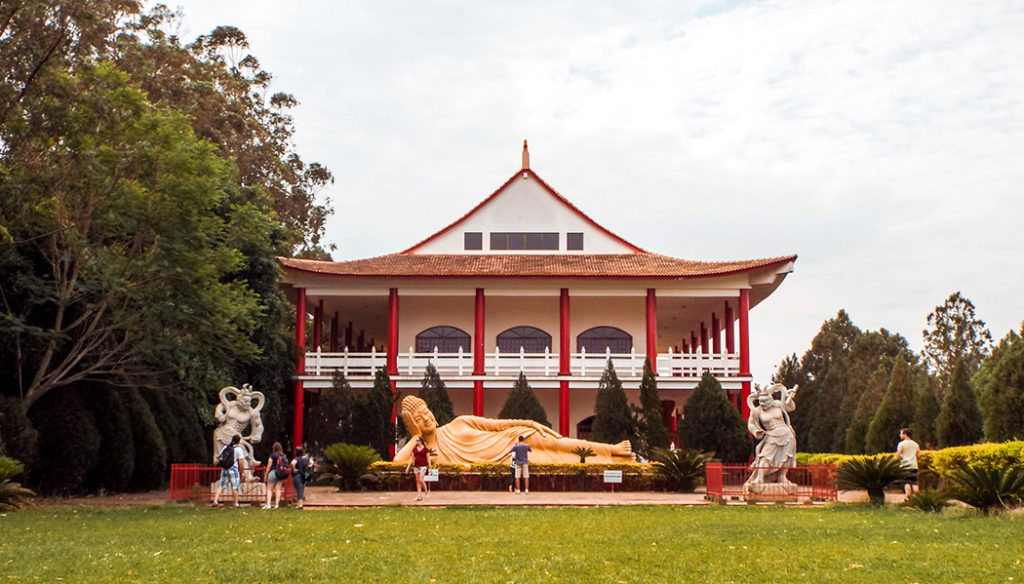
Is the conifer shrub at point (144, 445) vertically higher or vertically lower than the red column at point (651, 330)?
lower

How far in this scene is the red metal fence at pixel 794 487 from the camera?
18.5 meters

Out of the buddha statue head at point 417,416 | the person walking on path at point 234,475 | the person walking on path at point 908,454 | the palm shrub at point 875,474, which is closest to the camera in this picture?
the palm shrub at point 875,474

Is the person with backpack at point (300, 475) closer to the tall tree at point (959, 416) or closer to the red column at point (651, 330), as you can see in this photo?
the red column at point (651, 330)

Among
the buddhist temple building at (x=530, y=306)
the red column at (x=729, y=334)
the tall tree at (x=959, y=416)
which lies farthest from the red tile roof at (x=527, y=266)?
the tall tree at (x=959, y=416)

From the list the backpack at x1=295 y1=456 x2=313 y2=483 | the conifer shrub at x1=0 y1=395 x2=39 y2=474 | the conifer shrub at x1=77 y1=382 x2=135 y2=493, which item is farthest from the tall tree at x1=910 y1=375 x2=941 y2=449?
the conifer shrub at x1=0 y1=395 x2=39 y2=474

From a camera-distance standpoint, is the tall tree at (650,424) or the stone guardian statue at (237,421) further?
A: the tall tree at (650,424)

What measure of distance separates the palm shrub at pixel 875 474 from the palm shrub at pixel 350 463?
34.5ft

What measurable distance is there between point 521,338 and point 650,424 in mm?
7981

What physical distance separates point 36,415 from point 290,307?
13.4m

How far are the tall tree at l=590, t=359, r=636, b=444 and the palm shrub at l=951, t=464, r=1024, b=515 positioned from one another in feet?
47.5

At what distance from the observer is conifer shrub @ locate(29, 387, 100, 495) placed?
20844 mm

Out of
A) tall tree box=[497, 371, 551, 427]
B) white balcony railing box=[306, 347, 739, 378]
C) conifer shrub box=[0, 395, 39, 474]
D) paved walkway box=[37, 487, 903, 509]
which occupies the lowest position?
paved walkway box=[37, 487, 903, 509]

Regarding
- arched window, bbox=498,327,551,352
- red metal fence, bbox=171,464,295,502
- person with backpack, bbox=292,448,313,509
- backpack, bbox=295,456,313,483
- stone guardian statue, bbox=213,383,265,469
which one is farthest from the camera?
arched window, bbox=498,327,551,352

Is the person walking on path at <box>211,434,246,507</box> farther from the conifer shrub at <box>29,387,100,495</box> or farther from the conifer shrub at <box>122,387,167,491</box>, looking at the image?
the conifer shrub at <box>122,387,167,491</box>
